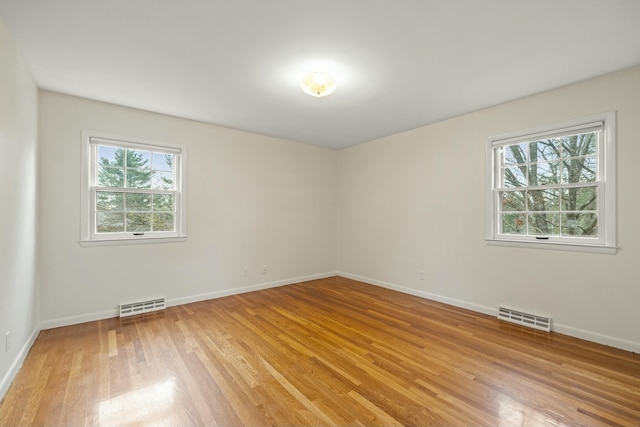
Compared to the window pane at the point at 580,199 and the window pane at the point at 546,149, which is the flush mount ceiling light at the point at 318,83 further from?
the window pane at the point at 580,199

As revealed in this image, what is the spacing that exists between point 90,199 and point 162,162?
0.93 meters

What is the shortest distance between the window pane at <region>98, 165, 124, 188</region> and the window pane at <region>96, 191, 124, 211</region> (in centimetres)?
11

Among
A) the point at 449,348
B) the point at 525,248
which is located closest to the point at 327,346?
the point at 449,348

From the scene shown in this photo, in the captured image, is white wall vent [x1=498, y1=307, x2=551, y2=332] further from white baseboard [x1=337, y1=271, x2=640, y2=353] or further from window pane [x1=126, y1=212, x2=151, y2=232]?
window pane [x1=126, y1=212, x2=151, y2=232]

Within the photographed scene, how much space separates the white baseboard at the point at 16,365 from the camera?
1.94 meters

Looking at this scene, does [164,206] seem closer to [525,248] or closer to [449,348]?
[449,348]

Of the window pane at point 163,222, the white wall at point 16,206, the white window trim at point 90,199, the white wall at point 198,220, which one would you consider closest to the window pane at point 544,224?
the white wall at point 198,220

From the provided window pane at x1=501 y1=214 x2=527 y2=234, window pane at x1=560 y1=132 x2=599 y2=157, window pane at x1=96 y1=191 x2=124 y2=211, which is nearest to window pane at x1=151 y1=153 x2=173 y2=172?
window pane at x1=96 y1=191 x2=124 y2=211

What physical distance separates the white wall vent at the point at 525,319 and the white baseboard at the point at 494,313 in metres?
0.07

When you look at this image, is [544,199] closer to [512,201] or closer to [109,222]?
[512,201]

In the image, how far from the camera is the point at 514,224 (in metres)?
3.46

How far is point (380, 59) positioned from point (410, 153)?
225 centimetres

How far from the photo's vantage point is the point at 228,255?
14.2 ft

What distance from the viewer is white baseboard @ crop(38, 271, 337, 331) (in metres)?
3.10
